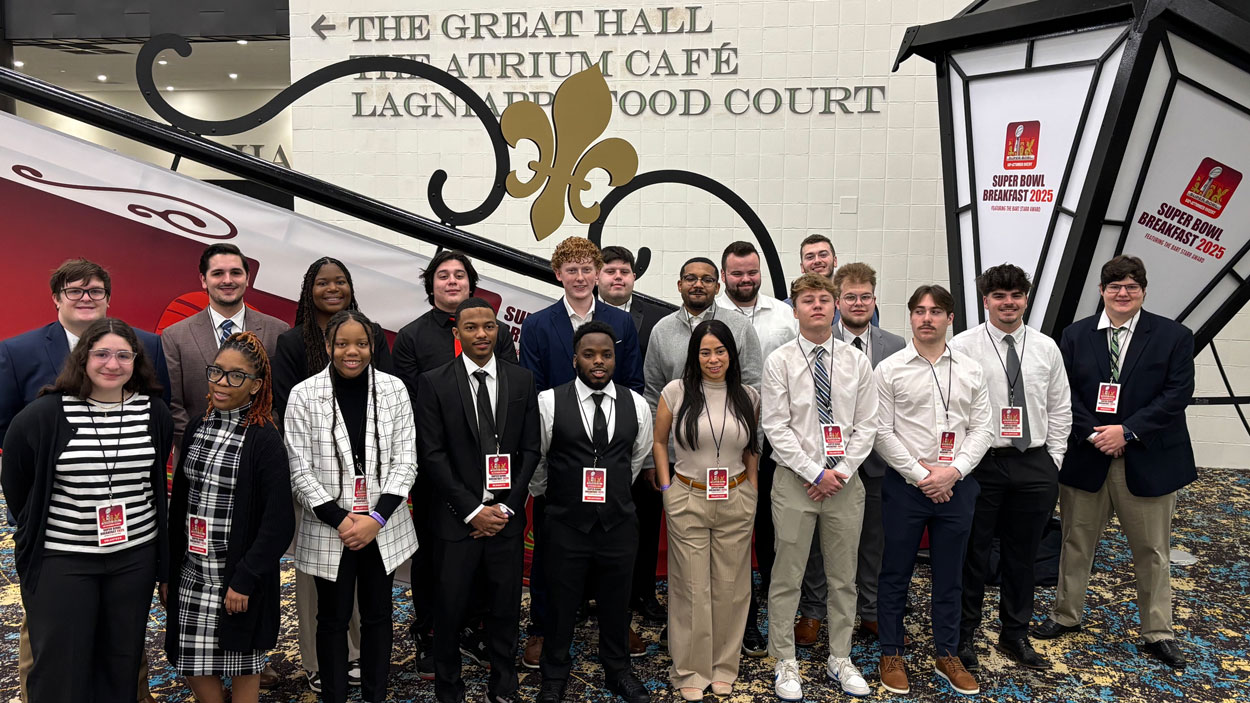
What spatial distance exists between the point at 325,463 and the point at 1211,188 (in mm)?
3761

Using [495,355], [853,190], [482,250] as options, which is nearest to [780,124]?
[853,190]

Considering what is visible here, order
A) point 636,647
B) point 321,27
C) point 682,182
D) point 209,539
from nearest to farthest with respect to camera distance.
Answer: point 209,539
point 636,647
point 682,182
point 321,27

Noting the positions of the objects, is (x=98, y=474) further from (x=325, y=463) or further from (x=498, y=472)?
(x=498, y=472)

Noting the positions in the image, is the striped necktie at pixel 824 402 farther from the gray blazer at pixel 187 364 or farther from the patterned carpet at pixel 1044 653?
the gray blazer at pixel 187 364

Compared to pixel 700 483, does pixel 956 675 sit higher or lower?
lower

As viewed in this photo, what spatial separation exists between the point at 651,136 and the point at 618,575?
391 centimetres

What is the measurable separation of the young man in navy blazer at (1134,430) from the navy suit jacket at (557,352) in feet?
5.83

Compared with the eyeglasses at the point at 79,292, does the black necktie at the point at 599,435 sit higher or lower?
lower

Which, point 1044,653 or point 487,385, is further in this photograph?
point 1044,653

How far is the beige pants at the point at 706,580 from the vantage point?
109 inches

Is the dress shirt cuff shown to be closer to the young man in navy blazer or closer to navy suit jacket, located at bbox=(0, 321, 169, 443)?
navy suit jacket, located at bbox=(0, 321, 169, 443)

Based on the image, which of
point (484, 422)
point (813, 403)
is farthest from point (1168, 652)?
point (484, 422)

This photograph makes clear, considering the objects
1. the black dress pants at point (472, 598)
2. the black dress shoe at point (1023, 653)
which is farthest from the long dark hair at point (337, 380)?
the black dress shoe at point (1023, 653)

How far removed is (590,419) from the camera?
2.67 meters
